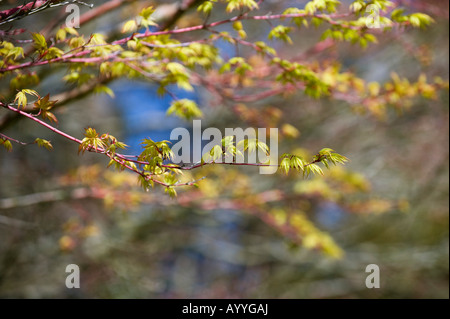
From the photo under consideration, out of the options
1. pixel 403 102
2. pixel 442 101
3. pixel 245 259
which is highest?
pixel 442 101

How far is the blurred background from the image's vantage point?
14.5 ft

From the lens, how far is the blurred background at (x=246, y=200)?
14.5 ft

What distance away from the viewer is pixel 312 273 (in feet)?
25.6

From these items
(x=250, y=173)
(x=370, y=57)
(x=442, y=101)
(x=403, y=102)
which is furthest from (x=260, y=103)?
(x=403, y=102)

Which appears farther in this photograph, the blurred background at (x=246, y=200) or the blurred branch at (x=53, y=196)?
the blurred background at (x=246, y=200)

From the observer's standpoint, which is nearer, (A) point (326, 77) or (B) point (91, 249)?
(A) point (326, 77)

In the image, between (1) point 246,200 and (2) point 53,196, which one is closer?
(2) point 53,196

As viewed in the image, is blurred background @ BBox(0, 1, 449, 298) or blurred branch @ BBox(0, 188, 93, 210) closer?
blurred branch @ BBox(0, 188, 93, 210)

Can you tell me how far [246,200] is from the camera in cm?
432

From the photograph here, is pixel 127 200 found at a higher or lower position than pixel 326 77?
lower

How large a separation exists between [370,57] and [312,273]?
476 centimetres

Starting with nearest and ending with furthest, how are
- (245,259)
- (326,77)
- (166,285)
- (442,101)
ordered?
(326,77) → (442,101) → (245,259) → (166,285)

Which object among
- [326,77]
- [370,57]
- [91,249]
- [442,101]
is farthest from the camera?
[370,57]

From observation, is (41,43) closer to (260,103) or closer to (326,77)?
(326,77)
